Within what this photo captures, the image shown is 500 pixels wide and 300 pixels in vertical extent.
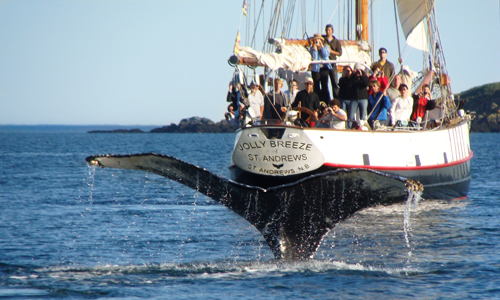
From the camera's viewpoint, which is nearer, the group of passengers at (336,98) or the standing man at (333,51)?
→ the group of passengers at (336,98)

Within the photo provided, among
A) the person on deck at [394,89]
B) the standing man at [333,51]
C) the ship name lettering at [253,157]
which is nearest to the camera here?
the ship name lettering at [253,157]

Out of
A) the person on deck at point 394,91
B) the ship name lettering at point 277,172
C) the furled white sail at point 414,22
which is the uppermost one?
the furled white sail at point 414,22

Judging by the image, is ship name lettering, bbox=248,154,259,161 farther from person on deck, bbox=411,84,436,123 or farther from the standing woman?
person on deck, bbox=411,84,436,123

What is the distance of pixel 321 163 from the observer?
16812mm

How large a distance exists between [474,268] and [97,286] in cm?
678

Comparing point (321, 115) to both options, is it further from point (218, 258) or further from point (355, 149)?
point (218, 258)

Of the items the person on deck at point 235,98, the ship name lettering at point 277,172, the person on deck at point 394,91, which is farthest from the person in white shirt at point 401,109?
the person on deck at point 235,98

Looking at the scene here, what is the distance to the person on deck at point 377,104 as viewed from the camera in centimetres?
1870

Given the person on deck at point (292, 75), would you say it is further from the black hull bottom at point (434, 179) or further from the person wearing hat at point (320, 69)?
the black hull bottom at point (434, 179)

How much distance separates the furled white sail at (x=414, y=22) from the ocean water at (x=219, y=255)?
8192mm

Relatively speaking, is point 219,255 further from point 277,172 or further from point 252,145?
point 252,145

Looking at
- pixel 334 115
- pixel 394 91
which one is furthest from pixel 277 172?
pixel 394 91

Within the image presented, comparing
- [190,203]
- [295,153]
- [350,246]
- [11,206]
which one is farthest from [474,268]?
[11,206]

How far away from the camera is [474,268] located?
11758 millimetres
